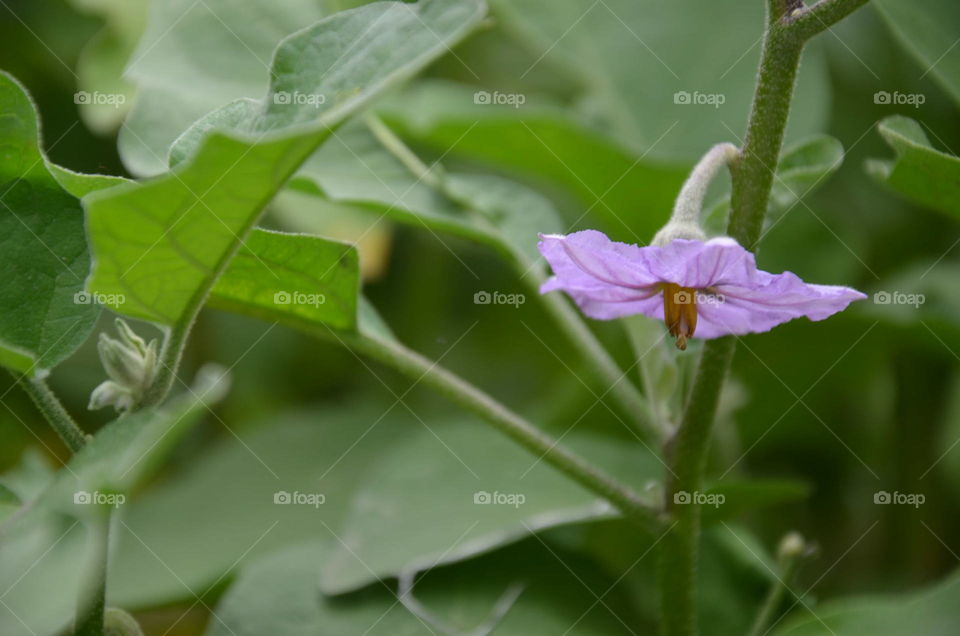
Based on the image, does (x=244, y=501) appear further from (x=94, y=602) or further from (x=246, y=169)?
(x=246, y=169)

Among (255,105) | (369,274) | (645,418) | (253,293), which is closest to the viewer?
(255,105)

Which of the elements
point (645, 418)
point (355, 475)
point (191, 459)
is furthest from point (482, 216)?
point (191, 459)

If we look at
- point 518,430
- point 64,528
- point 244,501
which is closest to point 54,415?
point 64,528

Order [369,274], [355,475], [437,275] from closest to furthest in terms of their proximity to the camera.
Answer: [355,475] < [369,274] < [437,275]

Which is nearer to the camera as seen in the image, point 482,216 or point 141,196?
point 141,196

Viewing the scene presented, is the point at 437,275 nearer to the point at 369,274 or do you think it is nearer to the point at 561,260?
the point at 369,274
